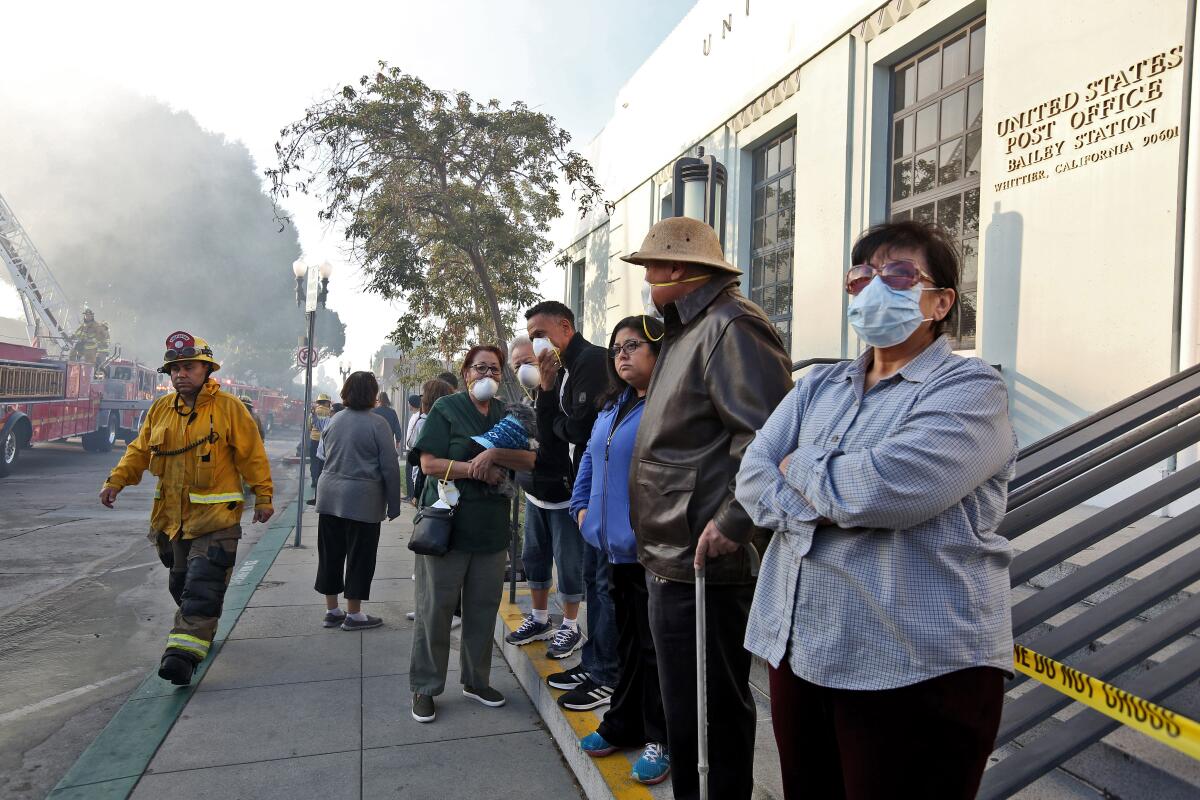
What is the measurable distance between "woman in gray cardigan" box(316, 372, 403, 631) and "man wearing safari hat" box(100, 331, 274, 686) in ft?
2.81

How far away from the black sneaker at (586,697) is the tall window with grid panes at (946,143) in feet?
14.0

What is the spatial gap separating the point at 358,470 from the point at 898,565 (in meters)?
4.79

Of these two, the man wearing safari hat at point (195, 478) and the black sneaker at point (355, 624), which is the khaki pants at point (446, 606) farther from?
the black sneaker at point (355, 624)

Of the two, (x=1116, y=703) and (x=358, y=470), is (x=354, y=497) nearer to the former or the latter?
(x=358, y=470)

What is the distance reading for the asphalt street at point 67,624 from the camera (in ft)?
12.7

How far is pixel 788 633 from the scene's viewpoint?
64.1 inches

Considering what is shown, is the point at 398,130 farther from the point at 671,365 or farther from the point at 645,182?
the point at 671,365

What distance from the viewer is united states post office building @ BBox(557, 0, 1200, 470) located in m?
4.87

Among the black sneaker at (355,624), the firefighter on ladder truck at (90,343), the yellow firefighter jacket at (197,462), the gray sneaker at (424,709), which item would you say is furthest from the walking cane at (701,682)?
the firefighter on ladder truck at (90,343)

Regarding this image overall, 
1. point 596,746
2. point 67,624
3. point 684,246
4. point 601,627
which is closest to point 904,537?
point 684,246

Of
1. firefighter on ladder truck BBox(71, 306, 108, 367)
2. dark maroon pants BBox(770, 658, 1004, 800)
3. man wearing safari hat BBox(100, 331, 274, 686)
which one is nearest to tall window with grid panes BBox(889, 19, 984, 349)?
dark maroon pants BBox(770, 658, 1004, 800)

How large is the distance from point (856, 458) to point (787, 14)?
27.8 ft

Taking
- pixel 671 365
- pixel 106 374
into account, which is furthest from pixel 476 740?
pixel 106 374

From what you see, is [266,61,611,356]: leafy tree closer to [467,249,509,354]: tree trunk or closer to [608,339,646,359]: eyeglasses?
[467,249,509,354]: tree trunk
